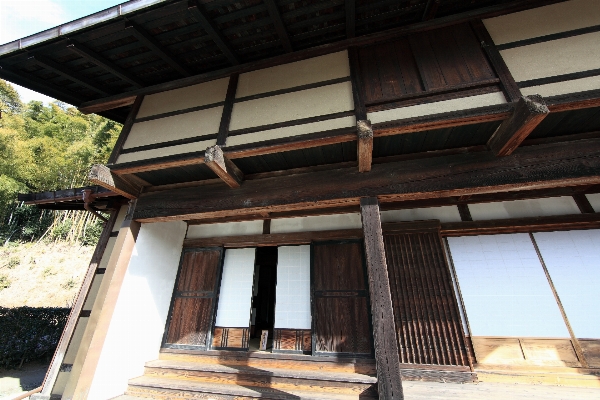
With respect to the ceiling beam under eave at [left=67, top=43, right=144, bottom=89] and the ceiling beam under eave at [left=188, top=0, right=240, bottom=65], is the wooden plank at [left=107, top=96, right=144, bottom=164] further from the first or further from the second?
the ceiling beam under eave at [left=188, top=0, right=240, bottom=65]

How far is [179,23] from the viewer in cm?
359

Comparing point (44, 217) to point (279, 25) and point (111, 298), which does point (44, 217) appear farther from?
point (279, 25)

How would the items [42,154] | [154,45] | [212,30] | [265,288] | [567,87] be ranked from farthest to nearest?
1. [42,154]
2. [265,288]
3. [154,45]
4. [212,30]
5. [567,87]

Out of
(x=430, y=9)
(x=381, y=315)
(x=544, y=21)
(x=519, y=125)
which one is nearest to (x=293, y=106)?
(x=430, y=9)

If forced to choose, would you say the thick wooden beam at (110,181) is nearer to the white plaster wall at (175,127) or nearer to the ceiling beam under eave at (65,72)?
the white plaster wall at (175,127)

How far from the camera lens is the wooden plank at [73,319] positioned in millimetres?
3975

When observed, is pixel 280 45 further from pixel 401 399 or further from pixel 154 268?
pixel 401 399

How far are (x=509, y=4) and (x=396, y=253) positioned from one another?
3876 millimetres

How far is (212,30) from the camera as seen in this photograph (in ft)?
11.7

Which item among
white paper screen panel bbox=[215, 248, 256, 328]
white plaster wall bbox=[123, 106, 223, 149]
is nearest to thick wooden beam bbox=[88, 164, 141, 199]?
white plaster wall bbox=[123, 106, 223, 149]

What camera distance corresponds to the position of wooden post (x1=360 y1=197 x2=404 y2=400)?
2.41m

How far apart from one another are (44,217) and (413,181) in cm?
2669

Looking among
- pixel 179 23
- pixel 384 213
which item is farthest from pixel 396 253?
pixel 179 23

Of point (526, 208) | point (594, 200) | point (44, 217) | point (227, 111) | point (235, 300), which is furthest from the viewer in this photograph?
point (44, 217)
